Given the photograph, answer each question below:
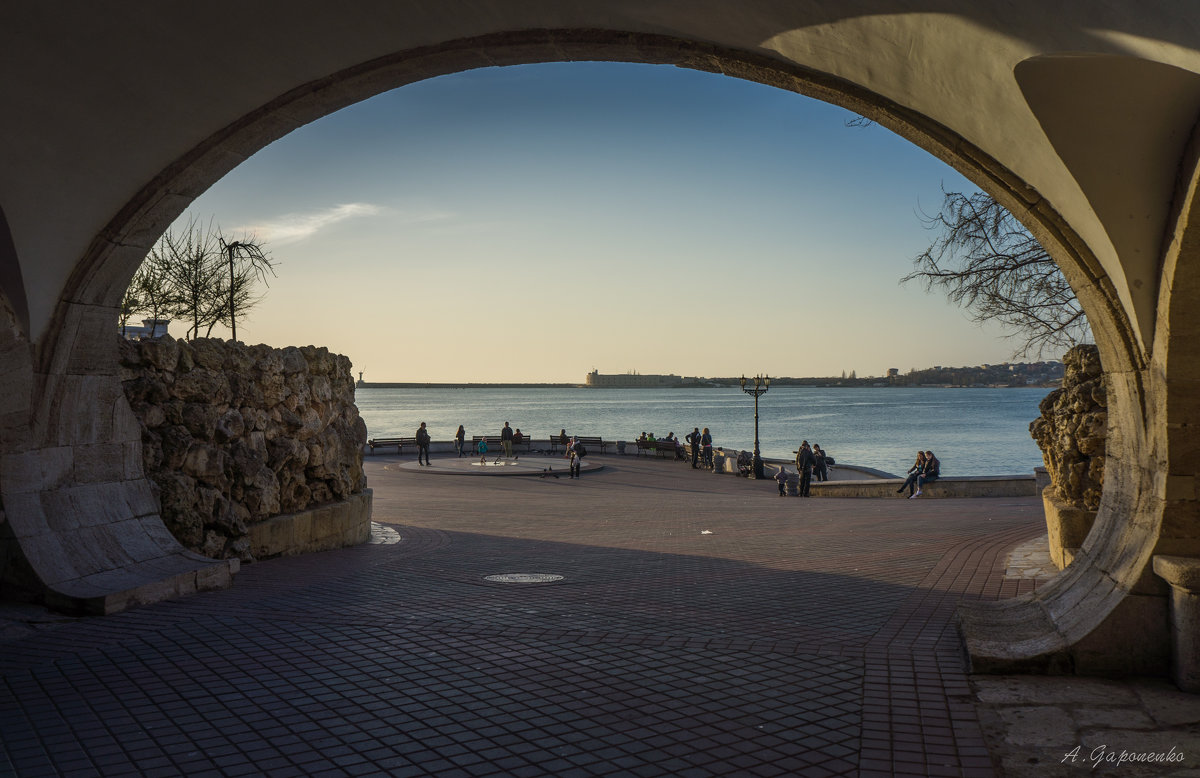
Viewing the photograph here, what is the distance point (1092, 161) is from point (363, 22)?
168 inches

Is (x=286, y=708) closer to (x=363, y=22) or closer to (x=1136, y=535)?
(x=363, y=22)

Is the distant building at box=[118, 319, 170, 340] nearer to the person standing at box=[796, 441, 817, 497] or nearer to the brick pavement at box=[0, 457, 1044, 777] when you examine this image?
the brick pavement at box=[0, 457, 1044, 777]

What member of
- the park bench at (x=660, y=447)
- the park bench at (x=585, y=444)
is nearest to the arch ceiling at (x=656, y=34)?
the park bench at (x=660, y=447)

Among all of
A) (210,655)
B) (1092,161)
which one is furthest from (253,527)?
(1092,161)

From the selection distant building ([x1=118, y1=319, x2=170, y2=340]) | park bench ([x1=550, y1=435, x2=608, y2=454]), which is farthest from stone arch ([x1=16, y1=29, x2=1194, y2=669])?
park bench ([x1=550, y1=435, x2=608, y2=454])

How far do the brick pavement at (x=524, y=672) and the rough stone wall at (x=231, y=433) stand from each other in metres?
0.74

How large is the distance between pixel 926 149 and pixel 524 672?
4024mm

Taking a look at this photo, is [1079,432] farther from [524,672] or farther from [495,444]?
[495,444]

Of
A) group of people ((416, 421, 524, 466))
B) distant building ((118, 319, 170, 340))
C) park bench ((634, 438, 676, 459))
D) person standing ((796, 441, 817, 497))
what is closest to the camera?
distant building ((118, 319, 170, 340))

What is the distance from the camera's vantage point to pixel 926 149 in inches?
214

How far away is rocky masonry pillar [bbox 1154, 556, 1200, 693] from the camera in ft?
14.6

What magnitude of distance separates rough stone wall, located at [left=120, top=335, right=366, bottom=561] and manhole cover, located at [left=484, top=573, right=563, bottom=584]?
2.57 m

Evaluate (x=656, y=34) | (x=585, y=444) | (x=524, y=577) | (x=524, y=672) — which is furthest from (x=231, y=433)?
(x=585, y=444)

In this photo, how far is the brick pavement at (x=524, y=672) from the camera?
4008mm
